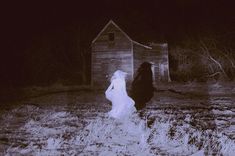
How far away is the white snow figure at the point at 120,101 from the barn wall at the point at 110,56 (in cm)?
763

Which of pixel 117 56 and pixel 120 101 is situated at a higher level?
pixel 117 56

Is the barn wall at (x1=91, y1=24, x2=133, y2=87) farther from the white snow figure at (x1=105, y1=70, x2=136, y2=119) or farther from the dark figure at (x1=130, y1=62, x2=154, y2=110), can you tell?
the white snow figure at (x1=105, y1=70, x2=136, y2=119)

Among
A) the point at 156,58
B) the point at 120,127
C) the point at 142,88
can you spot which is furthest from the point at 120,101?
the point at 156,58

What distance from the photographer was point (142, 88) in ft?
61.7

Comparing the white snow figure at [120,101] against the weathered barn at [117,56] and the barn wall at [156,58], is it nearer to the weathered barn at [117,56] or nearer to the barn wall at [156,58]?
the weathered barn at [117,56]

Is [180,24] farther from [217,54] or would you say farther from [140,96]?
[140,96]

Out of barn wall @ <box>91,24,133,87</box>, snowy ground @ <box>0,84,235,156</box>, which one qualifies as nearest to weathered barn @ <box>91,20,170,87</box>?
barn wall @ <box>91,24,133,87</box>

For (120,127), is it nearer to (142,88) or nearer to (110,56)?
(142,88)

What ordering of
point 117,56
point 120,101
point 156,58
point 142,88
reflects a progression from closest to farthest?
point 120,101 → point 142,88 → point 117,56 → point 156,58

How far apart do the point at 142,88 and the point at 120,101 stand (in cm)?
399

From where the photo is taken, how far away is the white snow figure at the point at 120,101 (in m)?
14.3

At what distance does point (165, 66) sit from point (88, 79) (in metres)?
5.25

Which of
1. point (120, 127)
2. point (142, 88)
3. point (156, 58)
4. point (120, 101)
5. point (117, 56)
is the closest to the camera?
point (120, 127)

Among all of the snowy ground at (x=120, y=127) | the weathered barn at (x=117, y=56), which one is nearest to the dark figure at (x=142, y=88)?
the snowy ground at (x=120, y=127)
